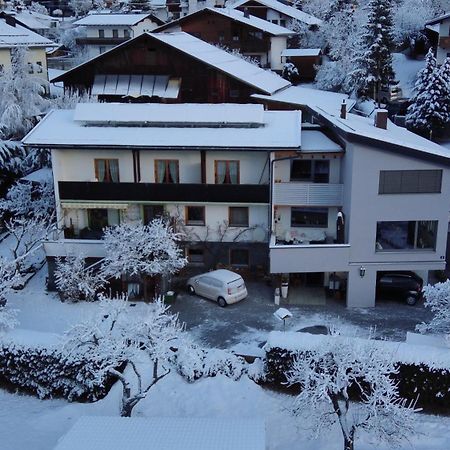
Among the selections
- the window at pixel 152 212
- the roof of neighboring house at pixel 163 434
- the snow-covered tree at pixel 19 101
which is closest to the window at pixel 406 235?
the window at pixel 152 212

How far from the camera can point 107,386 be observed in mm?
22891

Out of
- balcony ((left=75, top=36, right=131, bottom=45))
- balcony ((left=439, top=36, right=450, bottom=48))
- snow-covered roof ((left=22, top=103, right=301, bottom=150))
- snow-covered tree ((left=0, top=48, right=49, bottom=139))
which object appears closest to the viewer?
snow-covered roof ((left=22, top=103, right=301, bottom=150))

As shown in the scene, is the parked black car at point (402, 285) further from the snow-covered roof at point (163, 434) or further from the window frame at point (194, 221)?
the snow-covered roof at point (163, 434)

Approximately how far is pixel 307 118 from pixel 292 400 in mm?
25237

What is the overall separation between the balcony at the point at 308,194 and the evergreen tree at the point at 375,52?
2553 cm

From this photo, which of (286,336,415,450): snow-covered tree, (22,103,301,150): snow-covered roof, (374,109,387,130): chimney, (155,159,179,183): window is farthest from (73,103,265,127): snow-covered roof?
(286,336,415,450): snow-covered tree

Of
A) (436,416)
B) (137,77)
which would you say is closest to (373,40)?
(137,77)

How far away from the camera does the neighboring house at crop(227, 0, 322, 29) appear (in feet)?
257

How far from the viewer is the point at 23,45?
54656 millimetres

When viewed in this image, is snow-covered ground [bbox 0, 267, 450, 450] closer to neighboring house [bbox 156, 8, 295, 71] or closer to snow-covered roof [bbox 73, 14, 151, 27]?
neighboring house [bbox 156, 8, 295, 71]

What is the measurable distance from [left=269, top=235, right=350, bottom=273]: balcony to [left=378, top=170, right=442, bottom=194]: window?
3.23 m

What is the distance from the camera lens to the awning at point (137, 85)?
149 ft

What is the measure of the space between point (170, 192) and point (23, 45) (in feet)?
105

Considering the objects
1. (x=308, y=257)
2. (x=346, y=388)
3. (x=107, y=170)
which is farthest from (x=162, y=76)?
(x=346, y=388)
